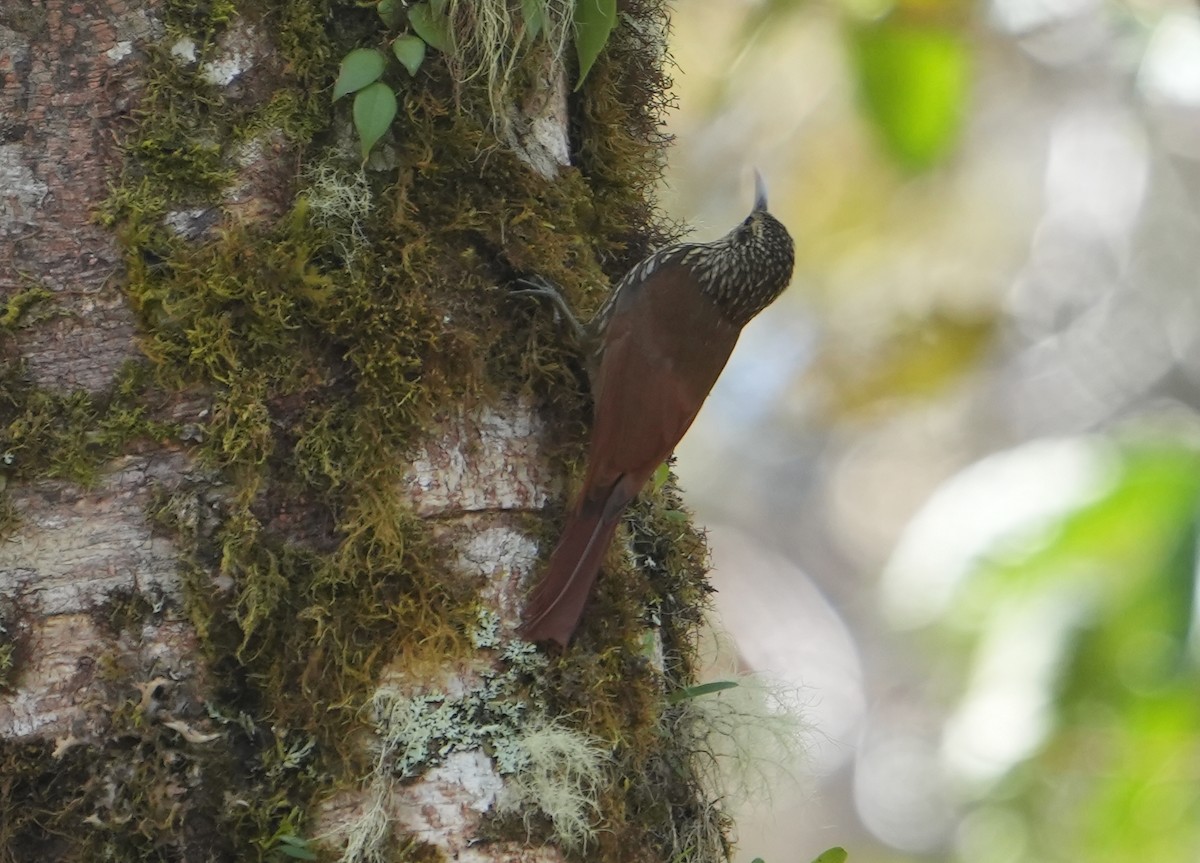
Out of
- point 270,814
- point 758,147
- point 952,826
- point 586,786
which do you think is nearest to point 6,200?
point 270,814

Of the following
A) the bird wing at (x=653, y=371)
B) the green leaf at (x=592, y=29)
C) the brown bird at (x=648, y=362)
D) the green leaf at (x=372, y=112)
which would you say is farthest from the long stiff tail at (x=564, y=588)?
the green leaf at (x=592, y=29)

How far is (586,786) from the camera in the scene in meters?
1.85

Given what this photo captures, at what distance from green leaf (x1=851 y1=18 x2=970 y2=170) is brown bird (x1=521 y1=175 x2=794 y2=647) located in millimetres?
590

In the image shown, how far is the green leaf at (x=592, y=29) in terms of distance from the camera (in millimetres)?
2094

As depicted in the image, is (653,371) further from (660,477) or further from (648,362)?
(660,477)

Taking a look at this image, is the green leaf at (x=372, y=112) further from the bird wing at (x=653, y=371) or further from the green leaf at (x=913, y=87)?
the green leaf at (x=913, y=87)

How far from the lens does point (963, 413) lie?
7086 mm

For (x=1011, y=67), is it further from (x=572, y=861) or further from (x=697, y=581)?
(x=572, y=861)

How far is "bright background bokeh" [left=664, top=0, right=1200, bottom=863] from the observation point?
190 centimetres

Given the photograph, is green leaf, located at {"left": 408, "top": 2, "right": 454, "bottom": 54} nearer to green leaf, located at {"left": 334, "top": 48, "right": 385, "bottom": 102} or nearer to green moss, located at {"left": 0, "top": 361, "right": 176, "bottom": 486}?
green leaf, located at {"left": 334, "top": 48, "right": 385, "bottom": 102}

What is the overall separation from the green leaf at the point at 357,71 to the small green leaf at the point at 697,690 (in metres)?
1.11

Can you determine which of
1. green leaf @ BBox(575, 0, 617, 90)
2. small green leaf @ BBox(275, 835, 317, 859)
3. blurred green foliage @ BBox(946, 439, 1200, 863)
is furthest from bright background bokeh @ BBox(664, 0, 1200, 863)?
small green leaf @ BBox(275, 835, 317, 859)

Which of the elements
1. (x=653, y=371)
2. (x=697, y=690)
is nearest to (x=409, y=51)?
(x=653, y=371)

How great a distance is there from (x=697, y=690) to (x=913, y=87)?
3.57 ft
